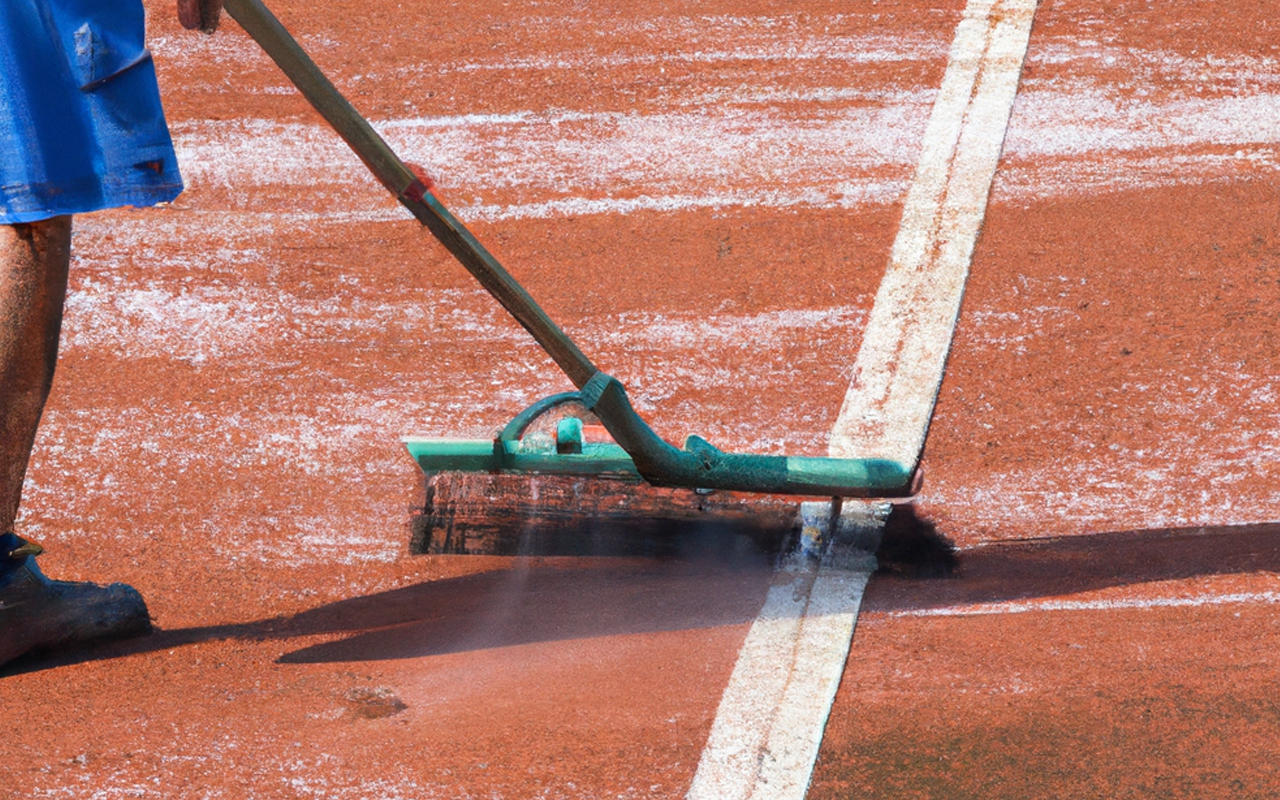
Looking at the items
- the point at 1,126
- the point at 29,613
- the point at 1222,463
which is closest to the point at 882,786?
the point at 1222,463

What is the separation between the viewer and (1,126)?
2.34 metres

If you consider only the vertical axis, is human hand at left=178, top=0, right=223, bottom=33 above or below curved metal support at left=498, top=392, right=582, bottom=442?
above

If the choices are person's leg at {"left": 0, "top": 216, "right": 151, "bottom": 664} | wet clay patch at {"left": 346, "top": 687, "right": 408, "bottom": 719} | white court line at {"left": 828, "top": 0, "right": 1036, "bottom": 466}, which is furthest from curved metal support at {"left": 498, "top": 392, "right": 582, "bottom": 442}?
person's leg at {"left": 0, "top": 216, "right": 151, "bottom": 664}

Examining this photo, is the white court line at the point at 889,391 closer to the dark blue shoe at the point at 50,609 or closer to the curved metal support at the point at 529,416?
the curved metal support at the point at 529,416

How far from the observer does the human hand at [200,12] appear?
2.44m

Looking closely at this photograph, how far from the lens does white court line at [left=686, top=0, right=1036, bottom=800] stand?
2.34 meters

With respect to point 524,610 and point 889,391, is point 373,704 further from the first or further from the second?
point 889,391

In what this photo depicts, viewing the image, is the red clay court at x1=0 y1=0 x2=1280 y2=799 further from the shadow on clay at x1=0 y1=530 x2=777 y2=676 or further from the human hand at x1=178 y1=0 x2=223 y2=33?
the human hand at x1=178 y1=0 x2=223 y2=33

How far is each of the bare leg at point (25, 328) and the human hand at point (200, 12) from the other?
18.4 inches

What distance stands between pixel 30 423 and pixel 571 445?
1.11 meters

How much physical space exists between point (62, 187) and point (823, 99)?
298 centimetres

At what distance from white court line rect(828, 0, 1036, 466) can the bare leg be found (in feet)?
6.08

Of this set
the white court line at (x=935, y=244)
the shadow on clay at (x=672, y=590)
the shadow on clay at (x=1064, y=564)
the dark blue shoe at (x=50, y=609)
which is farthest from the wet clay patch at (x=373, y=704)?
the white court line at (x=935, y=244)

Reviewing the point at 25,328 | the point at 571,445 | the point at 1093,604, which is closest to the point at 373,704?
the point at 571,445
